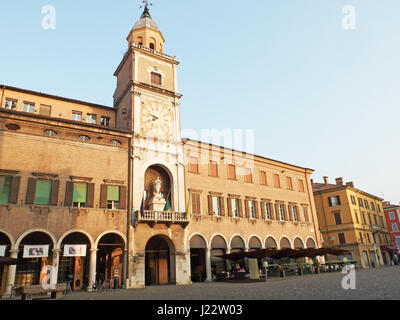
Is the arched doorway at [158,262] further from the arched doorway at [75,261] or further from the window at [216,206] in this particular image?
the window at [216,206]

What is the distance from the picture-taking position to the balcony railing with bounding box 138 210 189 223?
24234mm

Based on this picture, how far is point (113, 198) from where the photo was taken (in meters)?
24.2

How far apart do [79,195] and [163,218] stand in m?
6.47

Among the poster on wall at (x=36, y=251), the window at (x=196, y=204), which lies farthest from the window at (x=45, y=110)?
the window at (x=196, y=204)

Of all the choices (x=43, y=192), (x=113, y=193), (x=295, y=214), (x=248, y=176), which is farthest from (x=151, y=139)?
(x=295, y=214)

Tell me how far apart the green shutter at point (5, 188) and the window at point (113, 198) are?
6462 mm

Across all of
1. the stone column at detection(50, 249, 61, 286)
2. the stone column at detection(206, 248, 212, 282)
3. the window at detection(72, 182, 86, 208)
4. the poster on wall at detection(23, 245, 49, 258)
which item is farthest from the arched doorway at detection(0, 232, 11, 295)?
the stone column at detection(206, 248, 212, 282)

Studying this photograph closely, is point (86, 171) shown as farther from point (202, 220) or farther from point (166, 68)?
A: point (166, 68)

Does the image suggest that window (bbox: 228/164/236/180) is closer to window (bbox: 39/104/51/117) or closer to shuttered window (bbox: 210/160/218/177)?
shuttered window (bbox: 210/160/218/177)

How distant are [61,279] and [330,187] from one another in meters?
41.1

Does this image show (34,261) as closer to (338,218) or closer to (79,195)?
(79,195)

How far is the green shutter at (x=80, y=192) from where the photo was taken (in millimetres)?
22750

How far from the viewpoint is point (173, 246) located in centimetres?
2572
